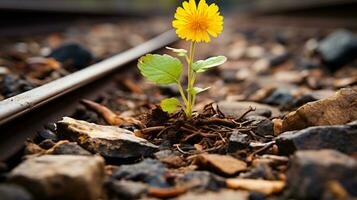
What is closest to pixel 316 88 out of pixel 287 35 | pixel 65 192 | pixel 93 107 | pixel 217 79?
pixel 217 79

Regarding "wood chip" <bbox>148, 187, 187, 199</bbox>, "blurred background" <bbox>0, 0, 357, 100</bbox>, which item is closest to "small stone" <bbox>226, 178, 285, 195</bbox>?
"wood chip" <bbox>148, 187, 187, 199</bbox>

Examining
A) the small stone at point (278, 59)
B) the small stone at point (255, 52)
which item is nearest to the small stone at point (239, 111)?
the small stone at point (278, 59)

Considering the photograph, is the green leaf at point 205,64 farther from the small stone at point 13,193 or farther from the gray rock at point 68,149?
the small stone at point 13,193

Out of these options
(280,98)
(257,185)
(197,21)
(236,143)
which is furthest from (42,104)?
(280,98)

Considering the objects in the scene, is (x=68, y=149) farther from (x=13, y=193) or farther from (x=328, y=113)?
(x=328, y=113)

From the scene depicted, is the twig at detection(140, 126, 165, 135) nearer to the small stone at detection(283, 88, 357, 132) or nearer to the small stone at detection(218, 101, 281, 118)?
the small stone at detection(218, 101, 281, 118)

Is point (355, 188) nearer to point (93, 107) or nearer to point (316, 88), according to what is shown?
point (93, 107)
